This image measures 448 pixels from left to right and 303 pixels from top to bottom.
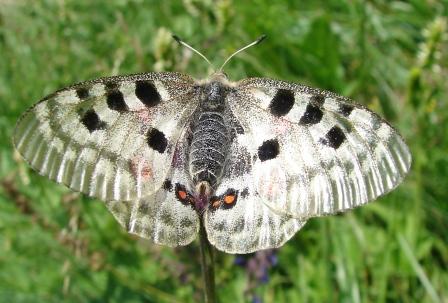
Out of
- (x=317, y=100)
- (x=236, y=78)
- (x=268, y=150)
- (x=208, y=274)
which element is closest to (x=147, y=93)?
(x=268, y=150)

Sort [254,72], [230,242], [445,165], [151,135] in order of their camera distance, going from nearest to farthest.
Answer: [230,242], [151,135], [445,165], [254,72]

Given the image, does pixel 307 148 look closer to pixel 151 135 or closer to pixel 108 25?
pixel 151 135

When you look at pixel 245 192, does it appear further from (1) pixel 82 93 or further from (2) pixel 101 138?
(1) pixel 82 93

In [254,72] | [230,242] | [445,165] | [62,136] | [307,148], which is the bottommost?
[445,165]

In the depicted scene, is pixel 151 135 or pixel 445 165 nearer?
pixel 151 135

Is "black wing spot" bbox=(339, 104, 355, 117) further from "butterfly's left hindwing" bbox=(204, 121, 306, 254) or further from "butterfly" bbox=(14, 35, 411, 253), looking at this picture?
"butterfly's left hindwing" bbox=(204, 121, 306, 254)

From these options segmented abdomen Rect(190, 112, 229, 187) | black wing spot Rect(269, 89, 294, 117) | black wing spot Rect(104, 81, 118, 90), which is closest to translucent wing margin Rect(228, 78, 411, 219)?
black wing spot Rect(269, 89, 294, 117)

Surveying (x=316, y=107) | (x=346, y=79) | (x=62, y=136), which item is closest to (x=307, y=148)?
(x=316, y=107)
